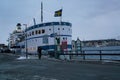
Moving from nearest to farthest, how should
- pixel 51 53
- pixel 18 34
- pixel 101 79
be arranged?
pixel 101 79
pixel 51 53
pixel 18 34

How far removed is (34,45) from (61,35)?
7.16m

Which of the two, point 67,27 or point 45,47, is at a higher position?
point 67,27

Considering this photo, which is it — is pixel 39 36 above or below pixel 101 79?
above

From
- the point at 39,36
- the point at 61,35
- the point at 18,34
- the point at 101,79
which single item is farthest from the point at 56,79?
Result: the point at 18,34

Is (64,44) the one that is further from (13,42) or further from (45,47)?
(13,42)

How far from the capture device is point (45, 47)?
1845 inches

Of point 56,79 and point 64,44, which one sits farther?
point 64,44

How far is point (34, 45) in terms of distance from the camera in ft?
163

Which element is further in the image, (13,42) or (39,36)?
(13,42)

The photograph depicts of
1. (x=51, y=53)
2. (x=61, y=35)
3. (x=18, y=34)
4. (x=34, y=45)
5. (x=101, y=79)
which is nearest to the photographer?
(x=101, y=79)

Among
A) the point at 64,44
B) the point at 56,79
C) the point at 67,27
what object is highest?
the point at 67,27

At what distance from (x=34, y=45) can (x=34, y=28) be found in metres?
3.83

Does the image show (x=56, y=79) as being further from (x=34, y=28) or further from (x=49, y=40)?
(x=34, y=28)

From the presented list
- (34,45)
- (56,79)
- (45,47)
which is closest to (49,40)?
(45,47)
